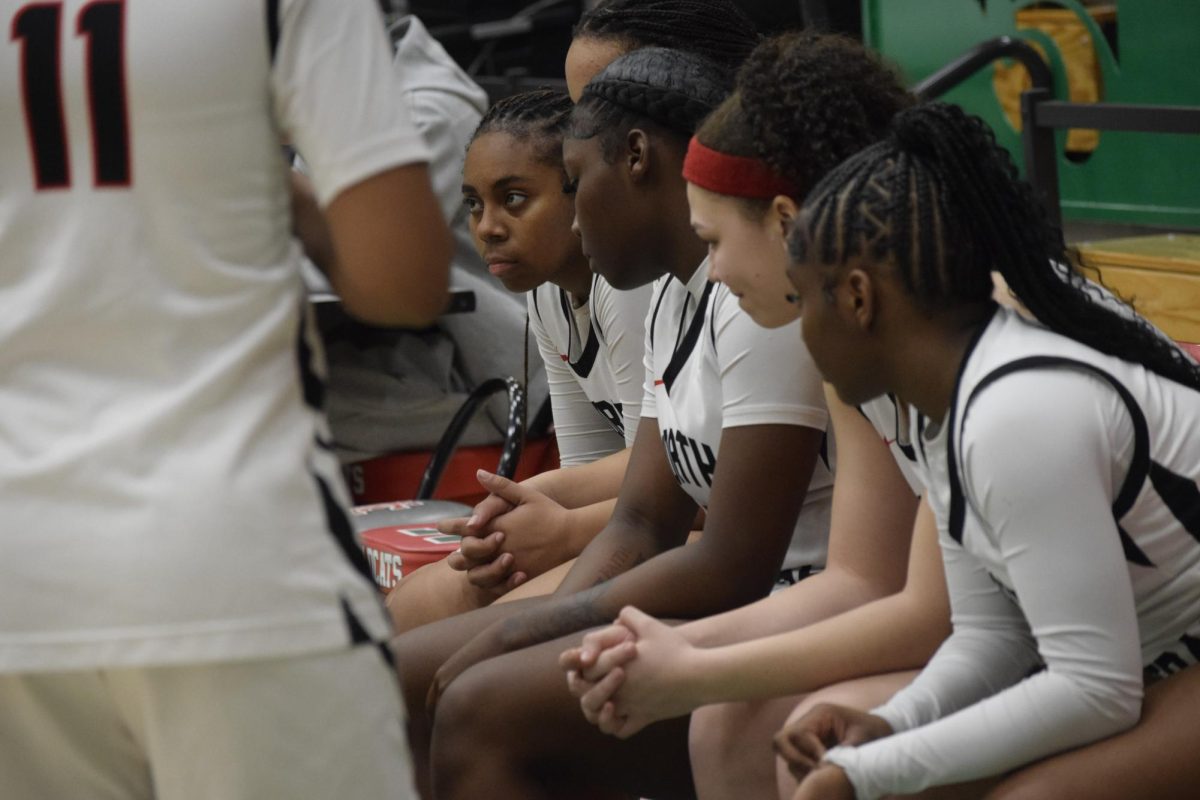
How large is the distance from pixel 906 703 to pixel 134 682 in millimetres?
823

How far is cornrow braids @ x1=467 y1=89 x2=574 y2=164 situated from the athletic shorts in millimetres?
1593

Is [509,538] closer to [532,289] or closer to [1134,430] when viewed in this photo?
[532,289]

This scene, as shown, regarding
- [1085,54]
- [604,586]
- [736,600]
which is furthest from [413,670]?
[1085,54]

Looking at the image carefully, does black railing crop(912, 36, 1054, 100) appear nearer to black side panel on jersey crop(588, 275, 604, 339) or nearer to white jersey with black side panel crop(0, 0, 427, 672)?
black side panel on jersey crop(588, 275, 604, 339)

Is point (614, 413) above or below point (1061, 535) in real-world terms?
below

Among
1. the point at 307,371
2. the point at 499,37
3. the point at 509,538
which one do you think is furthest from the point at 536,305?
the point at 499,37

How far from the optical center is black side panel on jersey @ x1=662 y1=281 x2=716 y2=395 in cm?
238

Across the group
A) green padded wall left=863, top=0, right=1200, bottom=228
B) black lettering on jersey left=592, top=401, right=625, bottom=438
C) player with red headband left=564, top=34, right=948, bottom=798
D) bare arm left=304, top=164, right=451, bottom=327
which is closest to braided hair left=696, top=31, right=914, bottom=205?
player with red headband left=564, top=34, right=948, bottom=798

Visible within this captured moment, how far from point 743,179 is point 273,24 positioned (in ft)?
2.69

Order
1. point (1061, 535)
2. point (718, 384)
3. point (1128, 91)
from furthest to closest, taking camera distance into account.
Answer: point (1128, 91) → point (718, 384) → point (1061, 535)

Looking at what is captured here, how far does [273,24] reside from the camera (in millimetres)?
1359

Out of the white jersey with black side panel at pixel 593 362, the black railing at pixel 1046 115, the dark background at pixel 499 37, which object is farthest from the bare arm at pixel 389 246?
the dark background at pixel 499 37

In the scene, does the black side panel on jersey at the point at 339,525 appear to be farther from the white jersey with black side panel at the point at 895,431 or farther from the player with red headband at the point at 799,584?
the white jersey with black side panel at the point at 895,431

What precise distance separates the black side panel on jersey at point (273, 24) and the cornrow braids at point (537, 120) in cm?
151
